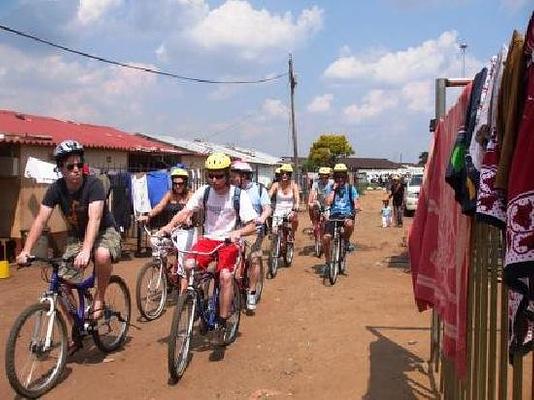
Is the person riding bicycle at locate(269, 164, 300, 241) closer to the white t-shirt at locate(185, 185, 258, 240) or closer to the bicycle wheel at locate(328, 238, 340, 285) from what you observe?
the bicycle wheel at locate(328, 238, 340, 285)

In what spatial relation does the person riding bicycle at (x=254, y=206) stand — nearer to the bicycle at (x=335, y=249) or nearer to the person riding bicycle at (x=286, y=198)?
the bicycle at (x=335, y=249)

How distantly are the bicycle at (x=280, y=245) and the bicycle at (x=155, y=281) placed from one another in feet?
9.76

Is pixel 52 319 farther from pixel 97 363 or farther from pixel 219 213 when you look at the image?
pixel 219 213

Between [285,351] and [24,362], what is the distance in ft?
8.52

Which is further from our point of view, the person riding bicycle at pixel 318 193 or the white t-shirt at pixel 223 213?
the person riding bicycle at pixel 318 193

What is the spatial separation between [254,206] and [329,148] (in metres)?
58.2

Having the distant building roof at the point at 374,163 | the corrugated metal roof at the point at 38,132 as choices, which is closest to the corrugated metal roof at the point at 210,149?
the corrugated metal roof at the point at 38,132

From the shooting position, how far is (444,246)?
352 centimetres

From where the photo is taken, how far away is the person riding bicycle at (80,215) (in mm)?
5344

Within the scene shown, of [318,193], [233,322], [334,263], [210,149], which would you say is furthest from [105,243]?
[210,149]

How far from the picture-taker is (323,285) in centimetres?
980

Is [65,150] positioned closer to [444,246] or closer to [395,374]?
[444,246]

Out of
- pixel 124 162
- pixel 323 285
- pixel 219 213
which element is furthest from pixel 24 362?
pixel 124 162

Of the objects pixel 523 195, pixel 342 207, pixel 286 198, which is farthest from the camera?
pixel 286 198
